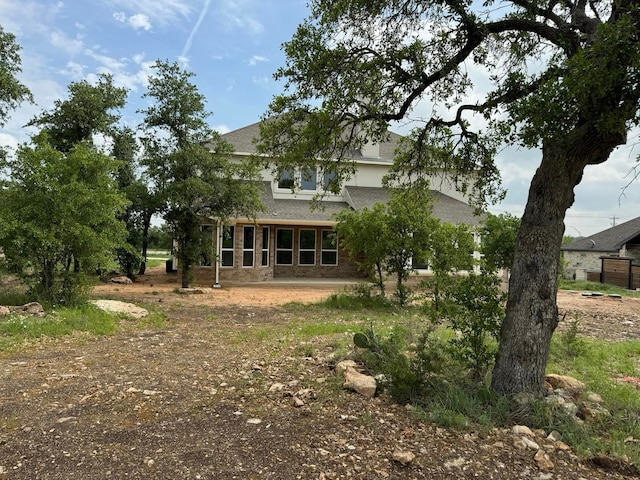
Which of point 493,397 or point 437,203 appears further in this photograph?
point 437,203

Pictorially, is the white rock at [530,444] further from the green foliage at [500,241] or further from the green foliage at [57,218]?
the green foliage at [57,218]

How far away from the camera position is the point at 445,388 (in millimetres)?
4523

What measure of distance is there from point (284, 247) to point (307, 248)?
3.75ft

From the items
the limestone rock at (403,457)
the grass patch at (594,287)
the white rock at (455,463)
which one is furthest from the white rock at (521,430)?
the grass patch at (594,287)

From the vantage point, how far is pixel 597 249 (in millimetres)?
32500

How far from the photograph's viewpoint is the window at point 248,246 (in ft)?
63.3

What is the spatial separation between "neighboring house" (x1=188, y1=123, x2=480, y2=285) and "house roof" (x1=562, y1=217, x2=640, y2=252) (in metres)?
16.1

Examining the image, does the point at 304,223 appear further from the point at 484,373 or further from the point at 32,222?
the point at 484,373

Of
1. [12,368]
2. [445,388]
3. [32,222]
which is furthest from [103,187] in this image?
[445,388]

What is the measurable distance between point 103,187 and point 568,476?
33.8 feet

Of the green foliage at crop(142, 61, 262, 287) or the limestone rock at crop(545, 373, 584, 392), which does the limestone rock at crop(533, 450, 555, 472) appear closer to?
the limestone rock at crop(545, 373, 584, 392)

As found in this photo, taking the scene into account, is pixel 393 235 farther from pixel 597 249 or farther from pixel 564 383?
pixel 597 249

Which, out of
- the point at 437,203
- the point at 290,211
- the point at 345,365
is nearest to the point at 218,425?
the point at 345,365

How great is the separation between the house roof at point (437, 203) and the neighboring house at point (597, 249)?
42.3 feet
